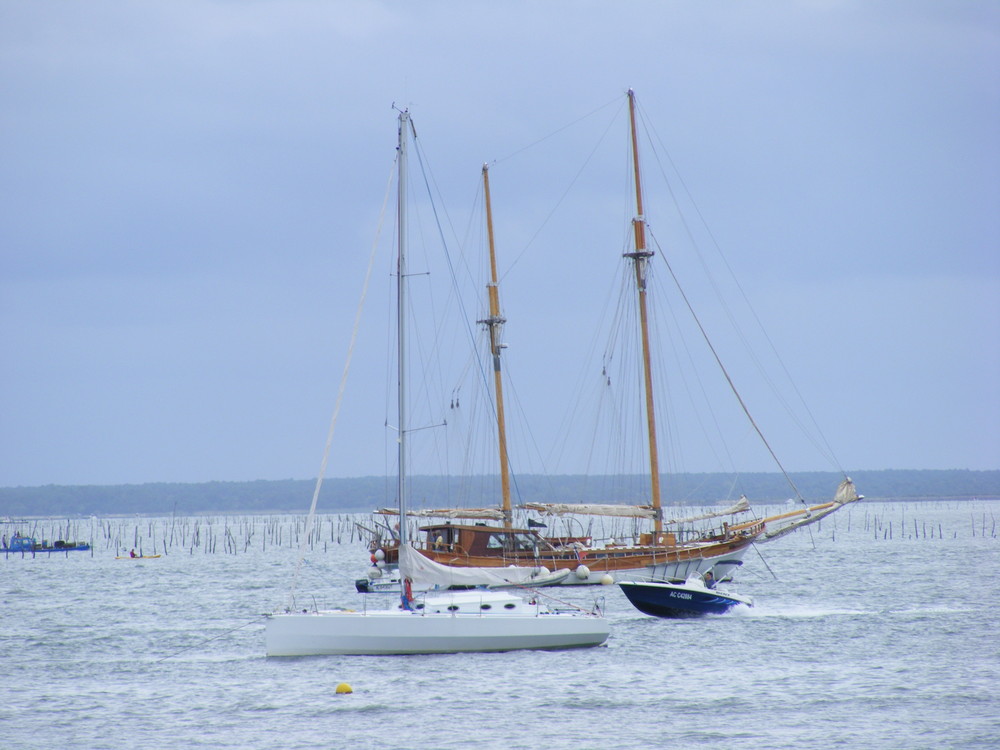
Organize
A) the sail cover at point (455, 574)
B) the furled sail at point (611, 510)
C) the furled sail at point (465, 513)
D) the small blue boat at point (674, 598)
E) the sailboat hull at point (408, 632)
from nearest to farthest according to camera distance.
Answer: the sailboat hull at point (408, 632) < the sail cover at point (455, 574) < the small blue boat at point (674, 598) < the furled sail at point (611, 510) < the furled sail at point (465, 513)

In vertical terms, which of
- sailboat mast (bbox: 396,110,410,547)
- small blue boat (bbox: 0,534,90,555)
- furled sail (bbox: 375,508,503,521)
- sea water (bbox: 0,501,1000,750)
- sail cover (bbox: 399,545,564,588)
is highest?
sailboat mast (bbox: 396,110,410,547)

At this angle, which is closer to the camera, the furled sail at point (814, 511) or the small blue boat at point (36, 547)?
the furled sail at point (814, 511)

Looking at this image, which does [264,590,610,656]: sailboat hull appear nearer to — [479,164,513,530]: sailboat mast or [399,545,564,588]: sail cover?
[399,545,564,588]: sail cover

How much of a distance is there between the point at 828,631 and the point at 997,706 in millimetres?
16926

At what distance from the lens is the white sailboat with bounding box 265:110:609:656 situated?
142 ft

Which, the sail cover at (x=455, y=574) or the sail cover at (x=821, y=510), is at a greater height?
the sail cover at (x=821, y=510)

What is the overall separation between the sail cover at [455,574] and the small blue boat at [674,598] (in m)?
7.73

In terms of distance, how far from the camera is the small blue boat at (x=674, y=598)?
2215 inches

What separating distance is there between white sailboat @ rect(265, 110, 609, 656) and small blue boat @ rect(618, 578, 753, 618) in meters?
10.5

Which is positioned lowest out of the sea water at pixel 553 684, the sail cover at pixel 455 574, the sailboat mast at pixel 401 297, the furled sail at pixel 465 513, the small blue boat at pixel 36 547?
the sea water at pixel 553 684

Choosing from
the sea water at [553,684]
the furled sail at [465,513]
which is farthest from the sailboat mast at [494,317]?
the sea water at [553,684]

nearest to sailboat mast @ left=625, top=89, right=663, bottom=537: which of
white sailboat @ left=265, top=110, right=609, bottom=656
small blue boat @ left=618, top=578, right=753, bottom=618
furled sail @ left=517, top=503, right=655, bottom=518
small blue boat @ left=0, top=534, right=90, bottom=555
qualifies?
furled sail @ left=517, top=503, right=655, bottom=518

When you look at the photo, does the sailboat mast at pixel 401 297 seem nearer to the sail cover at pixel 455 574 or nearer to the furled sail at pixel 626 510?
the sail cover at pixel 455 574

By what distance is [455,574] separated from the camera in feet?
192
